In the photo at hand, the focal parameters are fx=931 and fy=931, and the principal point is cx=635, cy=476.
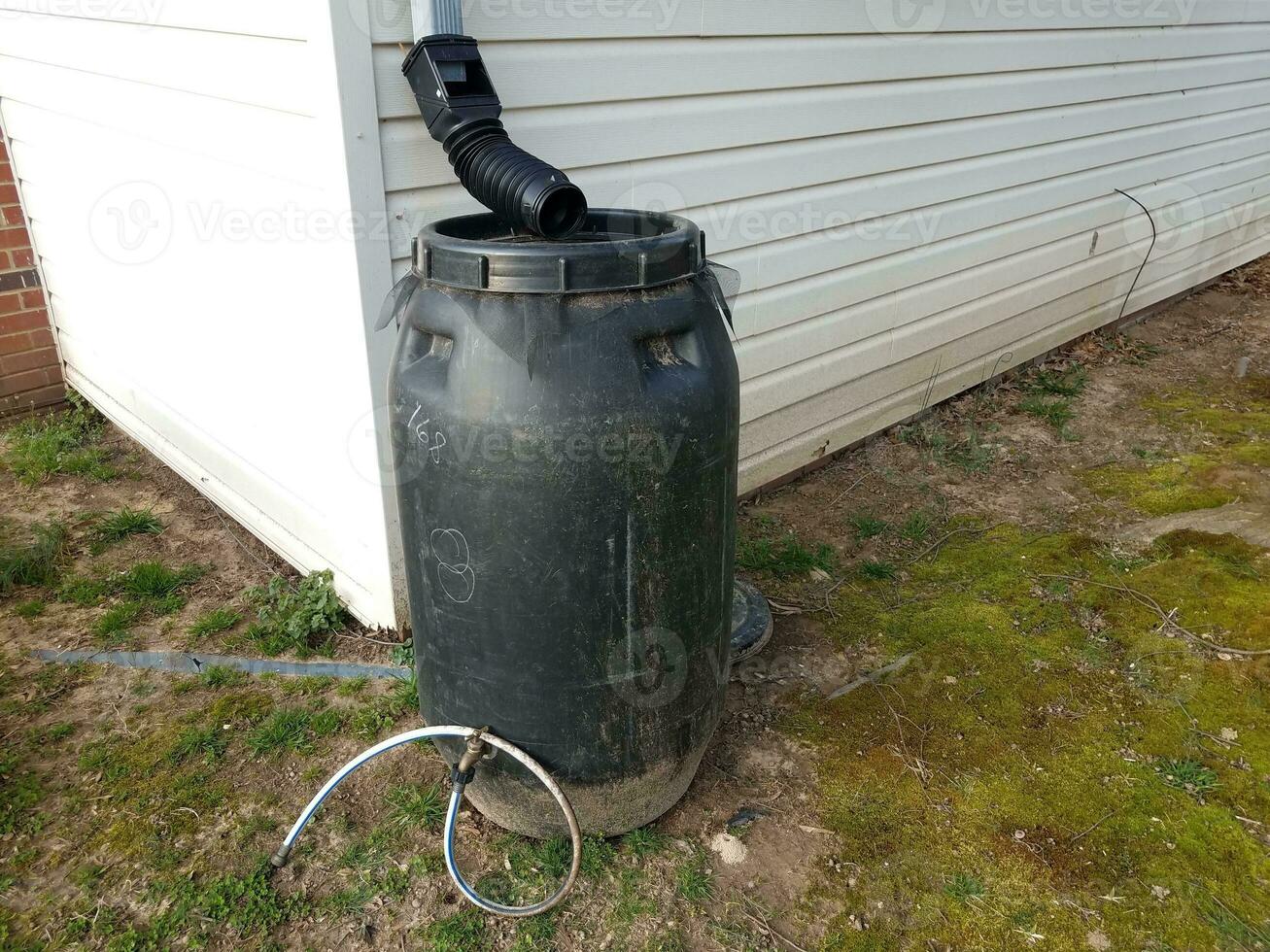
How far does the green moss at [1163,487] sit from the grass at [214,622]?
354 centimetres

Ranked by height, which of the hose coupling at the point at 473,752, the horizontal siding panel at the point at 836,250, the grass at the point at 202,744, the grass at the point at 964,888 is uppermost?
the horizontal siding panel at the point at 836,250

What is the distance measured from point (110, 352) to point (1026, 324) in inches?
186

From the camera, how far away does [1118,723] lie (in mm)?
2711

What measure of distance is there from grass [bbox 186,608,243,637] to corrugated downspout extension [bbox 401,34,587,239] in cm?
176

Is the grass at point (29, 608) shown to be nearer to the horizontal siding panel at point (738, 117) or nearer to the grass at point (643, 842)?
the horizontal siding panel at point (738, 117)

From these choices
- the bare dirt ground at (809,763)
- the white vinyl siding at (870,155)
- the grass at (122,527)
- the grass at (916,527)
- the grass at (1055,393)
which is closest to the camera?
the bare dirt ground at (809,763)

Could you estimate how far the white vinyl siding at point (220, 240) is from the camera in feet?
8.04

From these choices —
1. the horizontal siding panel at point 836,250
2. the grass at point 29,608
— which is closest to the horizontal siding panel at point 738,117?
the horizontal siding panel at point 836,250

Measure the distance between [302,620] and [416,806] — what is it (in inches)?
36.7

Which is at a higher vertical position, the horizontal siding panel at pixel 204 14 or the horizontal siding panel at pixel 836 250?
the horizontal siding panel at pixel 204 14

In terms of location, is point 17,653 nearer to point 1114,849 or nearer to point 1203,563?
point 1114,849

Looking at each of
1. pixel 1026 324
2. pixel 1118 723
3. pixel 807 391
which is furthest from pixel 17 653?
pixel 1026 324

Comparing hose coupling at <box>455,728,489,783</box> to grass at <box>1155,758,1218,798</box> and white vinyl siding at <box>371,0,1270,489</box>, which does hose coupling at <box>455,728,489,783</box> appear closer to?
white vinyl siding at <box>371,0,1270,489</box>

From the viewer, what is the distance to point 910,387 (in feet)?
15.0
